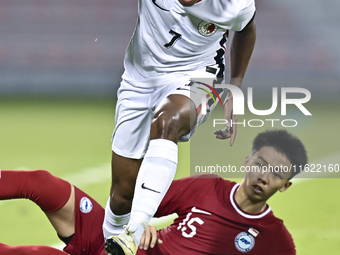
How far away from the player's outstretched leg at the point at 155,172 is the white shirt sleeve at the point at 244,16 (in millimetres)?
632

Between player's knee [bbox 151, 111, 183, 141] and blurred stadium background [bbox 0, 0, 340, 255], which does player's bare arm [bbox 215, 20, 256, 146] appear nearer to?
player's knee [bbox 151, 111, 183, 141]

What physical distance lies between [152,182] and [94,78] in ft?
17.8

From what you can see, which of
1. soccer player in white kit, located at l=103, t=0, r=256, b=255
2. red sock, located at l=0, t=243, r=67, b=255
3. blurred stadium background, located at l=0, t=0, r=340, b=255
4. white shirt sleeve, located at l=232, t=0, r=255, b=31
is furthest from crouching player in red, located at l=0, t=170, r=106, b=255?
blurred stadium background, located at l=0, t=0, r=340, b=255

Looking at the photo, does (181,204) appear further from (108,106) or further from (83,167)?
(108,106)

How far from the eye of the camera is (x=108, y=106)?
6668mm

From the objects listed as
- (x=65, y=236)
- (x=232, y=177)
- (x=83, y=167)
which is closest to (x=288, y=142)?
(x=65, y=236)

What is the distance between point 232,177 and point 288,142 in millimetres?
1908

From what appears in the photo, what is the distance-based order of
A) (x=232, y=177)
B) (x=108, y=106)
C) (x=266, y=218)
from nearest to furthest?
(x=266, y=218)
(x=232, y=177)
(x=108, y=106)

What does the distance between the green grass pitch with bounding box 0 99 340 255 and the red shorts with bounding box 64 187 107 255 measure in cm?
60

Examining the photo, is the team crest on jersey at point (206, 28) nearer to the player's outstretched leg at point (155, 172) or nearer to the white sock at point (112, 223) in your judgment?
the player's outstretched leg at point (155, 172)

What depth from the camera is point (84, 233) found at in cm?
261

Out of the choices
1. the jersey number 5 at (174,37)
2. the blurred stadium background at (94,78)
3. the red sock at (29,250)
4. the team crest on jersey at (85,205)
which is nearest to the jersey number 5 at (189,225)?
the team crest on jersey at (85,205)

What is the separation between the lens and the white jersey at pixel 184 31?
2.38 meters

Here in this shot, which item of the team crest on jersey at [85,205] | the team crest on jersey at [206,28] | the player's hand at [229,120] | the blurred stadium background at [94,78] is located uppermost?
the team crest on jersey at [206,28]
